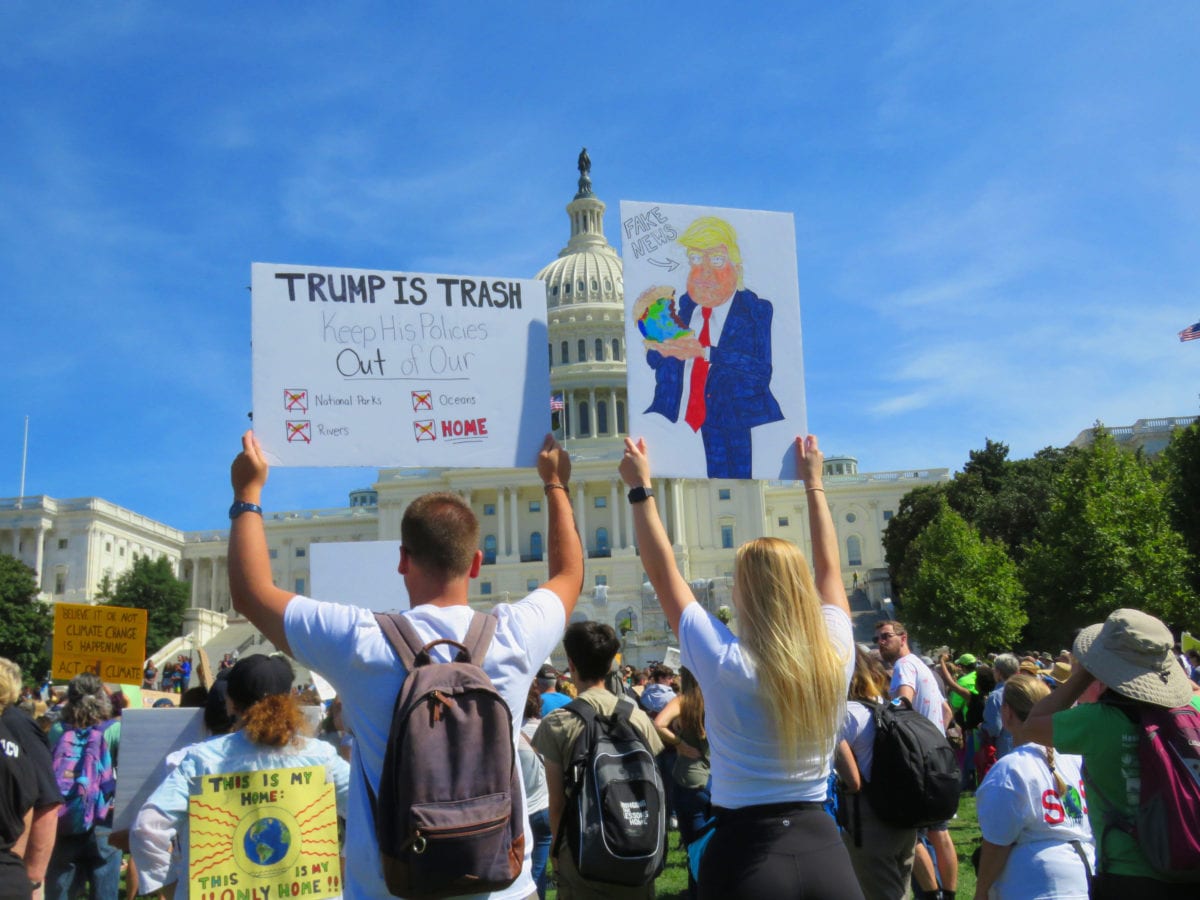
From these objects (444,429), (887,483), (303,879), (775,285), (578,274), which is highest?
(578,274)

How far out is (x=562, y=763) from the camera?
5730mm

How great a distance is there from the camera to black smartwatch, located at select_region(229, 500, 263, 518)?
3871 millimetres

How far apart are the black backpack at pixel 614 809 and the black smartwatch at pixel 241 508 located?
7.41 feet

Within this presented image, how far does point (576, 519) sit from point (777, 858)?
73.5 m

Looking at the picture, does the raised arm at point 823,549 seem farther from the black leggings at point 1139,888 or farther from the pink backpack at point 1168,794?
the black leggings at point 1139,888

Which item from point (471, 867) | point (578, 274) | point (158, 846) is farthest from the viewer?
point (578, 274)

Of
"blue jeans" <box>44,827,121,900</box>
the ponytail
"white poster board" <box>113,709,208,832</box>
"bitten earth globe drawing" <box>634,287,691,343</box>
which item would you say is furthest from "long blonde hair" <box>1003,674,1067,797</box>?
"blue jeans" <box>44,827,121,900</box>

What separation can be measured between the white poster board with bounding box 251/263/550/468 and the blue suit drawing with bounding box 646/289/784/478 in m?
0.68

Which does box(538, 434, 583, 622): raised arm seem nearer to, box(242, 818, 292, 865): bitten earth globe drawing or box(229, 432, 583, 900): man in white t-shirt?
box(229, 432, 583, 900): man in white t-shirt

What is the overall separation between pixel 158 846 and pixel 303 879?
75 centimetres

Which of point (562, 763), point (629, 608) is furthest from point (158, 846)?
point (629, 608)

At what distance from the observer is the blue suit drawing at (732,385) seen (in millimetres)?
5508

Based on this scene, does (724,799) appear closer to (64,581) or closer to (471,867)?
(471,867)

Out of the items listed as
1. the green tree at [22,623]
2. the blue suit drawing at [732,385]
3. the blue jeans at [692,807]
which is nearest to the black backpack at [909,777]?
the blue suit drawing at [732,385]
